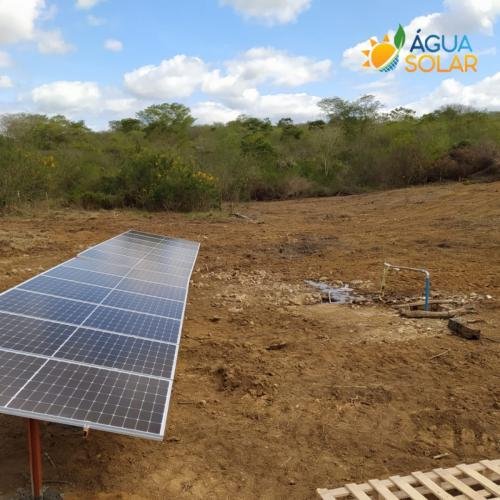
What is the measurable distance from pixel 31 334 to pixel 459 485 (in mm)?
3967

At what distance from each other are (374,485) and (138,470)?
2.20m

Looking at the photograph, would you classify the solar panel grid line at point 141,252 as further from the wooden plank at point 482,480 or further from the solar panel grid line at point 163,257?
the wooden plank at point 482,480

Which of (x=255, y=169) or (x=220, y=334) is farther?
(x=255, y=169)

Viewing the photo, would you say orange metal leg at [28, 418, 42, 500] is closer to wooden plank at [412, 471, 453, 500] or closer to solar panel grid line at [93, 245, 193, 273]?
wooden plank at [412, 471, 453, 500]

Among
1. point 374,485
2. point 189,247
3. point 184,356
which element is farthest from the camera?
point 189,247

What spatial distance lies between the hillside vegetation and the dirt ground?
33.2ft

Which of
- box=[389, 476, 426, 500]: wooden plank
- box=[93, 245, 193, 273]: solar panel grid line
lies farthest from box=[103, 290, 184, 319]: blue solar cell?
box=[389, 476, 426, 500]: wooden plank

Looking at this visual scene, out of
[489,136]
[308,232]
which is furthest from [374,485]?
[489,136]

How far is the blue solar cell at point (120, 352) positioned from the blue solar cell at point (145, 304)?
3.38 feet

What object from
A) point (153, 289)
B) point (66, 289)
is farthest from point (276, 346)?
point (66, 289)

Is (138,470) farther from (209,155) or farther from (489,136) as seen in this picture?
(489,136)

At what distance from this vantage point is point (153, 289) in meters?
7.07

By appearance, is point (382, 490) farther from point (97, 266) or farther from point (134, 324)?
point (97, 266)

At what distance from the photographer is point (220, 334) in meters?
8.34
